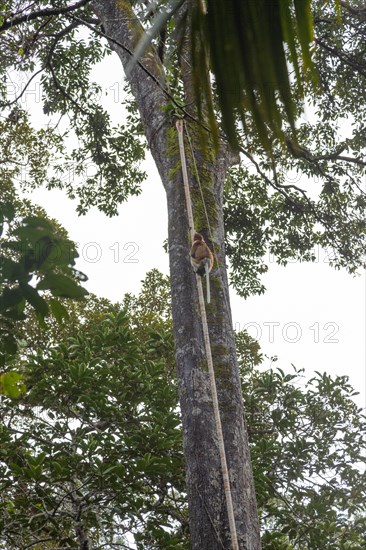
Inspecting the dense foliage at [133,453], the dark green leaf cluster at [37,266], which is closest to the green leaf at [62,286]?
the dark green leaf cluster at [37,266]

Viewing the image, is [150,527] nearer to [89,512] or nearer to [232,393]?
[89,512]

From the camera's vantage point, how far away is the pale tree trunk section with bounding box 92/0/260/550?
8.15 feet

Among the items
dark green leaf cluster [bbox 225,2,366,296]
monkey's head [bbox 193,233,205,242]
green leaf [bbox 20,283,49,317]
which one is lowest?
green leaf [bbox 20,283,49,317]

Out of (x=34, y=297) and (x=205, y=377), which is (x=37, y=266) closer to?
(x=34, y=297)

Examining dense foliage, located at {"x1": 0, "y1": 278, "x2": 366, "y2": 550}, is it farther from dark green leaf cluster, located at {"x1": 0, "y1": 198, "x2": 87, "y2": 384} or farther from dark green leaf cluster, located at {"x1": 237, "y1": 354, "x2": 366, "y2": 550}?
dark green leaf cluster, located at {"x1": 0, "y1": 198, "x2": 87, "y2": 384}

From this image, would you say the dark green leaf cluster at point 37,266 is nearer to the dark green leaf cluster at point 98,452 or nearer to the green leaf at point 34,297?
the green leaf at point 34,297

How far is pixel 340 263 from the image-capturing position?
8781 millimetres

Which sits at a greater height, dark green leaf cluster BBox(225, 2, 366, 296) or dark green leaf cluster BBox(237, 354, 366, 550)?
dark green leaf cluster BBox(225, 2, 366, 296)

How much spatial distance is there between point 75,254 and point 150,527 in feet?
10.5

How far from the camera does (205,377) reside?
2.83 meters

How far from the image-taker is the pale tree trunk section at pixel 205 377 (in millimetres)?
2484

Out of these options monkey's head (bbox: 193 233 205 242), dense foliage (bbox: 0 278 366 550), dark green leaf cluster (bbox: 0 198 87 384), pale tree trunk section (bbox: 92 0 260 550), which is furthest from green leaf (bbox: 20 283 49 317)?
dense foliage (bbox: 0 278 366 550)

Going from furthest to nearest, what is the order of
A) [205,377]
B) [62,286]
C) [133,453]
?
1. [133,453]
2. [205,377]
3. [62,286]

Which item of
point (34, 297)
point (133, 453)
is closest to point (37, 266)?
point (34, 297)
